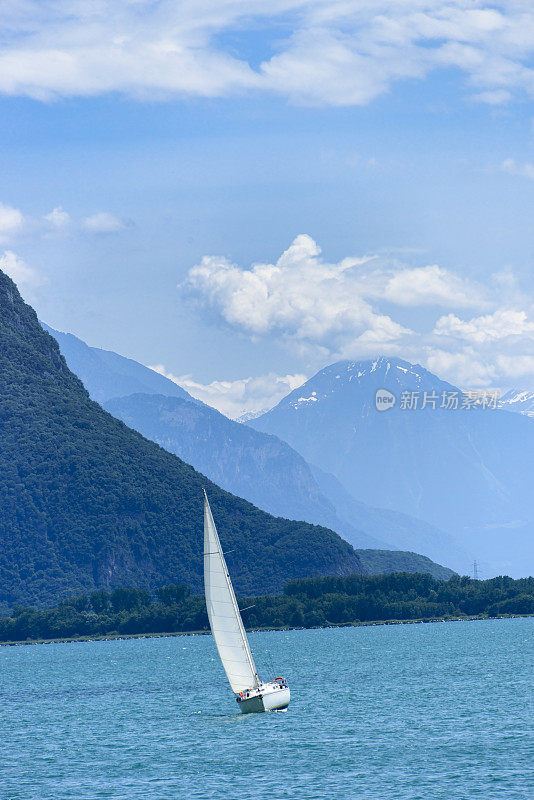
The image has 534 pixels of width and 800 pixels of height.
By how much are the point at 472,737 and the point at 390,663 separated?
292 ft

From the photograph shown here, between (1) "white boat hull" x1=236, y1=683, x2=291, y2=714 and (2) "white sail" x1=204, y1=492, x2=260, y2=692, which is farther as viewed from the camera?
(1) "white boat hull" x1=236, y1=683, x2=291, y2=714

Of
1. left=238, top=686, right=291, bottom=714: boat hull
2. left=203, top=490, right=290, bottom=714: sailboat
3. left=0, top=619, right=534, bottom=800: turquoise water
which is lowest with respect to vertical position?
left=0, top=619, right=534, bottom=800: turquoise water

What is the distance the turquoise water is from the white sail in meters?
6.89

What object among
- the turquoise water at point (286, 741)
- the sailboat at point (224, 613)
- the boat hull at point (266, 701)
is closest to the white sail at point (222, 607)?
the sailboat at point (224, 613)

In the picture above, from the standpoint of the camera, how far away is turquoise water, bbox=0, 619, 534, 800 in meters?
81.9

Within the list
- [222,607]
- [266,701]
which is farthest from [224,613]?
[266,701]

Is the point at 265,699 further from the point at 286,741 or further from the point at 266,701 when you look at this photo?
the point at 286,741

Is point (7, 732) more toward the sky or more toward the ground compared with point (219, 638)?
more toward the ground

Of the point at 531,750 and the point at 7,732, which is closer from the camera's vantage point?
the point at 531,750

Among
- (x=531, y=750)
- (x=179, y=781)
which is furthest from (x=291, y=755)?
(x=531, y=750)

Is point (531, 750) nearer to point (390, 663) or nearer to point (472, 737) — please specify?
point (472, 737)

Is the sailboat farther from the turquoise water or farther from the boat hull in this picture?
the turquoise water

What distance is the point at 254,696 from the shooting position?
10862cm

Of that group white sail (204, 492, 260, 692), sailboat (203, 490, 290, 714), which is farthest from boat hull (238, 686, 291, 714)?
white sail (204, 492, 260, 692)
